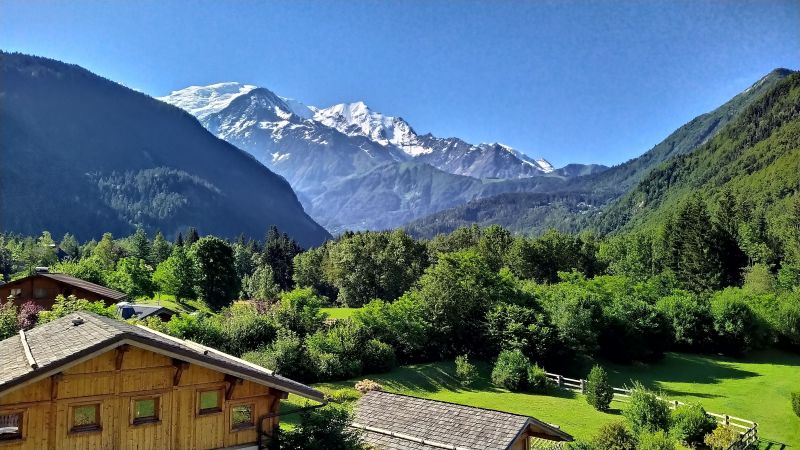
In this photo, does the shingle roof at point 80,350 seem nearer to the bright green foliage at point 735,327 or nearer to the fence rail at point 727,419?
the fence rail at point 727,419

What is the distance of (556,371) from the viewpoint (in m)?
53.2

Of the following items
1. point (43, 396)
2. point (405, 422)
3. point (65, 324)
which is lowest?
point (405, 422)

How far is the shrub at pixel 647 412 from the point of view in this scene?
113 feet

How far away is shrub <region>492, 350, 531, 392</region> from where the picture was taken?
46.7 m

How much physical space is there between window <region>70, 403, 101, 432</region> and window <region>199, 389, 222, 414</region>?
2.70 m

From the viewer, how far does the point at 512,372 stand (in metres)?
46.9

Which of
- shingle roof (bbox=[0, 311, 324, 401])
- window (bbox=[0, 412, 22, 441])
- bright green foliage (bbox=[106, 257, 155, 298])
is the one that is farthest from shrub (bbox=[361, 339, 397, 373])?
Answer: bright green foliage (bbox=[106, 257, 155, 298])

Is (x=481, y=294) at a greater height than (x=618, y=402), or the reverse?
(x=481, y=294)

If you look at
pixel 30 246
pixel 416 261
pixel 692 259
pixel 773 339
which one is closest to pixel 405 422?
pixel 773 339

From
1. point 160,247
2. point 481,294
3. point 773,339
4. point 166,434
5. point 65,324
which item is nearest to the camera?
point 166,434

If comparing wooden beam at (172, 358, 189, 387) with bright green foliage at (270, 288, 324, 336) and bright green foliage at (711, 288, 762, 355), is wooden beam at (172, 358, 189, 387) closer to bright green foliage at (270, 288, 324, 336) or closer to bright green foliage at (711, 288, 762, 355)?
bright green foliage at (270, 288, 324, 336)

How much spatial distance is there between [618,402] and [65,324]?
123 feet

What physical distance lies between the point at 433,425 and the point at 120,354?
11093 mm

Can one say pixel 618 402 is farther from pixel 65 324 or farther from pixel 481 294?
pixel 65 324
